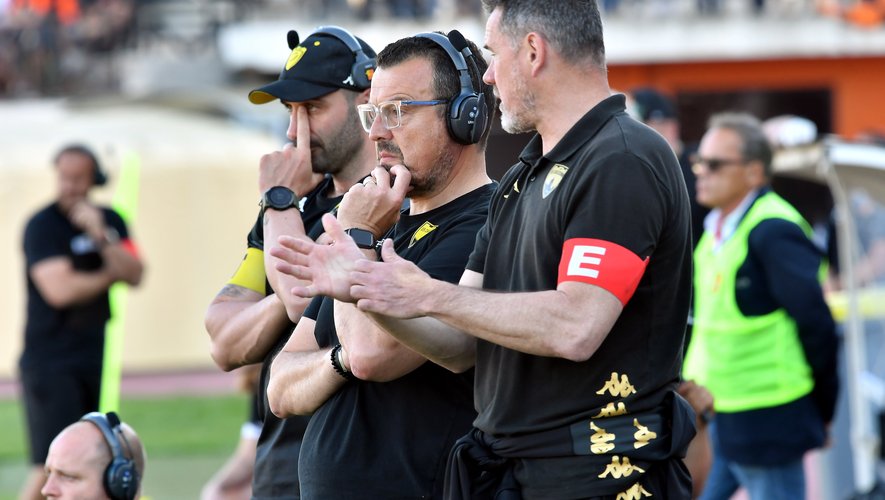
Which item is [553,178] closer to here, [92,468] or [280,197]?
[280,197]

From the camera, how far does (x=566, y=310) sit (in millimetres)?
2908

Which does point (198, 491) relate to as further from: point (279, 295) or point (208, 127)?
point (208, 127)

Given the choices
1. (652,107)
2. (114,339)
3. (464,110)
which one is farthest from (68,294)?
(464,110)

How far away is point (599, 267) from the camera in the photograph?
2904mm

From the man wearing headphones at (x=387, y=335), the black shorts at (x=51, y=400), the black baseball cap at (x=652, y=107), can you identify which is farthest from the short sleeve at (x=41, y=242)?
the man wearing headphones at (x=387, y=335)

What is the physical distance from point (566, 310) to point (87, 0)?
28.6 m

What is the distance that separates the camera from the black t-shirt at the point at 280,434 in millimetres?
4105

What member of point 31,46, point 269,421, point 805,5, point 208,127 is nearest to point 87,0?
point 31,46

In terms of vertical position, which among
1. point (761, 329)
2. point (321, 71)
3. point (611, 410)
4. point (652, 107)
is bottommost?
point (761, 329)

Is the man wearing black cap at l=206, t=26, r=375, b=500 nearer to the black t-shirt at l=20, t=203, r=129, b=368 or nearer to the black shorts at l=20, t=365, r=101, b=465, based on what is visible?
the black shorts at l=20, t=365, r=101, b=465

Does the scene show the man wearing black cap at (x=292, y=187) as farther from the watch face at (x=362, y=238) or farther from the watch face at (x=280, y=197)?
the watch face at (x=362, y=238)

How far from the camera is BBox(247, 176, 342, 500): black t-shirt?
411cm

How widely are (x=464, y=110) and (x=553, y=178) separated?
57 centimetres

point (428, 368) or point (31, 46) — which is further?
point (31, 46)
